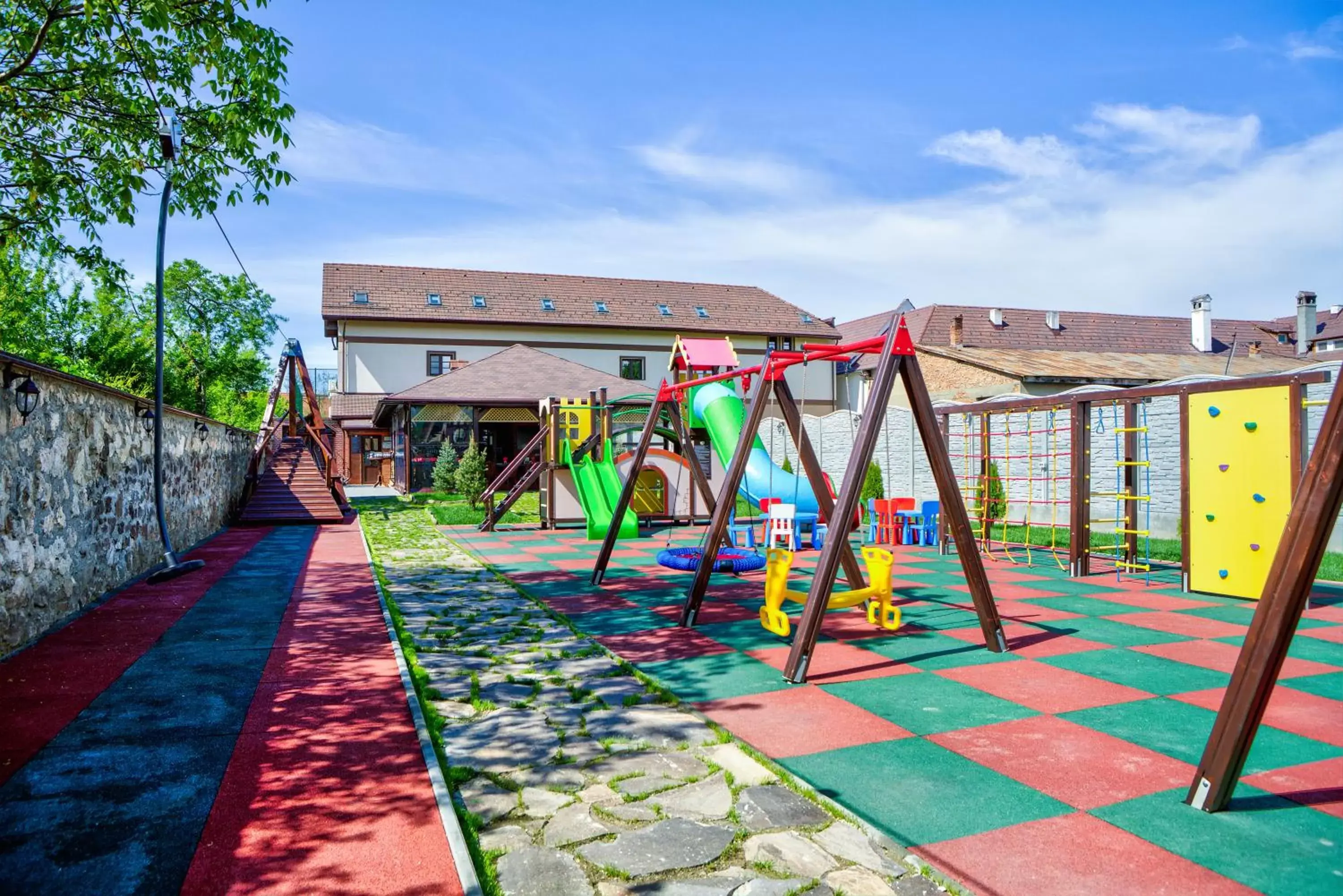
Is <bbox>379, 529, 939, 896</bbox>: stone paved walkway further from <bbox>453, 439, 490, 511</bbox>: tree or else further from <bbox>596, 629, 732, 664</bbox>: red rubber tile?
<bbox>453, 439, 490, 511</bbox>: tree

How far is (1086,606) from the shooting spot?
28.5 feet

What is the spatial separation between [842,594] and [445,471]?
64.4 feet

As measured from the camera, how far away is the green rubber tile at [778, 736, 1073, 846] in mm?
3457

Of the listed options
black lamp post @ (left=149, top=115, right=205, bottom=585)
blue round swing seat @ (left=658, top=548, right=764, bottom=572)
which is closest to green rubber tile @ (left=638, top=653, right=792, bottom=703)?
blue round swing seat @ (left=658, top=548, right=764, bottom=572)

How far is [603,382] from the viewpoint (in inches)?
1137

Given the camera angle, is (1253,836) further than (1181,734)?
No

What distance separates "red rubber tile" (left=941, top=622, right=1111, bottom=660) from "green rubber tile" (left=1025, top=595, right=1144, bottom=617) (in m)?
1.12

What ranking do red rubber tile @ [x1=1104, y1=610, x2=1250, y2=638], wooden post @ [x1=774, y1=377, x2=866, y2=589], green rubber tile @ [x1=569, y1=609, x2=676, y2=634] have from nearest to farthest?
red rubber tile @ [x1=1104, y1=610, x2=1250, y2=638], green rubber tile @ [x1=569, y1=609, x2=676, y2=634], wooden post @ [x1=774, y1=377, x2=866, y2=589]

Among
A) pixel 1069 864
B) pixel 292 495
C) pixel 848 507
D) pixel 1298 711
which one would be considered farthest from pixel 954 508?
pixel 292 495

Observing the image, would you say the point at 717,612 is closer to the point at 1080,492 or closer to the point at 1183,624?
the point at 1183,624

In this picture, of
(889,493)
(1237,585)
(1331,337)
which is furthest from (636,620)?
(1331,337)

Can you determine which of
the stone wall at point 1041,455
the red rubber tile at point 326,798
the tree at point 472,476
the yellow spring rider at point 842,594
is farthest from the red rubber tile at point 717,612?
the tree at point 472,476

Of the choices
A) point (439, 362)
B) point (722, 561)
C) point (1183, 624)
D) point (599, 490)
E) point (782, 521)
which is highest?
point (439, 362)

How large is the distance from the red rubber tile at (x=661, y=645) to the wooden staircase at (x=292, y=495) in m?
14.0
